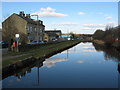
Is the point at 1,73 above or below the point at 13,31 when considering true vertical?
below

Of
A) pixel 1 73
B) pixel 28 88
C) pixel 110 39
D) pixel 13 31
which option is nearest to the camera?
pixel 28 88

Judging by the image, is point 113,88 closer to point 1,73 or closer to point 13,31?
point 1,73

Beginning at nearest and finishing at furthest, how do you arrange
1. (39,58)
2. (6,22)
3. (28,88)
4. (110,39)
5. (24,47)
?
(28,88) → (39,58) → (24,47) → (6,22) → (110,39)

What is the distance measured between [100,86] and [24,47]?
1964 cm

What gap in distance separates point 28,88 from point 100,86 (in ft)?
14.5

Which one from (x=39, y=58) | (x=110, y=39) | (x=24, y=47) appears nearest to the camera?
(x=39, y=58)

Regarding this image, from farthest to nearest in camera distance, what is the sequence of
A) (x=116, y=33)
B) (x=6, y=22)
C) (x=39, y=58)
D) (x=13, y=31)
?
(x=116, y=33) < (x=6, y=22) < (x=13, y=31) < (x=39, y=58)

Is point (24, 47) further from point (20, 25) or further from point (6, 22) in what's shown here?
point (20, 25)

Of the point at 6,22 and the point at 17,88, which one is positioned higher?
the point at 6,22

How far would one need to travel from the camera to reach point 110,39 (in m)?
52.7

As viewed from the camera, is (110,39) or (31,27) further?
(31,27)

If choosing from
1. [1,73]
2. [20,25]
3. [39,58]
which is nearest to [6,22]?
[20,25]

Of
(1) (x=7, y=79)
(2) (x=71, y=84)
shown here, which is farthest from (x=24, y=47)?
(2) (x=71, y=84)

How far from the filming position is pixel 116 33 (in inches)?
2307
